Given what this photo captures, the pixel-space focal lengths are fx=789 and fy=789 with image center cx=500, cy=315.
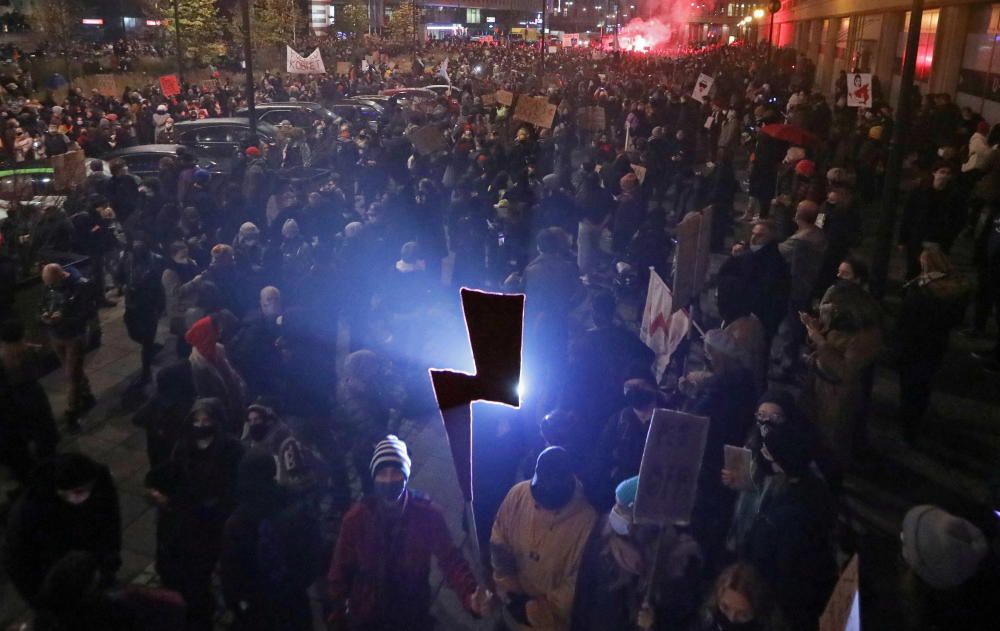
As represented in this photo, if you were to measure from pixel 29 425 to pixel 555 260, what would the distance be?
4253mm

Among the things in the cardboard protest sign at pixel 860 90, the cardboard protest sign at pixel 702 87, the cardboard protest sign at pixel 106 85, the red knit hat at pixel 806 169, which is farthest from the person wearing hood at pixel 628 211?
the cardboard protest sign at pixel 106 85

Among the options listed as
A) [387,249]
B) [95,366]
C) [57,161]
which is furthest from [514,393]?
[57,161]

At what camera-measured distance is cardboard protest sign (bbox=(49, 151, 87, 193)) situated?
11219 mm

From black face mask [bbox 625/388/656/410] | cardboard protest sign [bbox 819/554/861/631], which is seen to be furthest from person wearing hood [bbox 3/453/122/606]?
cardboard protest sign [bbox 819/554/861/631]

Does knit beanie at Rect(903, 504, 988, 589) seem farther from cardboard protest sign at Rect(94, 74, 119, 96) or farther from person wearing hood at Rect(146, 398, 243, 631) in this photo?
cardboard protest sign at Rect(94, 74, 119, 96)

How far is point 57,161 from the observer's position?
11.3 meters

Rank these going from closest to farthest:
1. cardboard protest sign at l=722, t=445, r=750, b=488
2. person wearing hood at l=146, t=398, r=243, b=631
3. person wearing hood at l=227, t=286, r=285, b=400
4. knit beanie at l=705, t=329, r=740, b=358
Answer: cardboard protest sign at l=722, t=445, r=750, b=488 → person wearing hood at l=146, t=398, r=243, b=631 → knit beanie at l=705, t=329, r=740, b=358 → person wearing hood at l=227, t=286, r=285, b=400

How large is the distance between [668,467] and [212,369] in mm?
3244

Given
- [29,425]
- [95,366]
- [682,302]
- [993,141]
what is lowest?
[95,366]

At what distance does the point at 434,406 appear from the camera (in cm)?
752

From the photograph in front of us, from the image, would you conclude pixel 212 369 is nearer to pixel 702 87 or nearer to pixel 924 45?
pixel 702 87

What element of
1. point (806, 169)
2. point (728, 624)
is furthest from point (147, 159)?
point (728, 624)

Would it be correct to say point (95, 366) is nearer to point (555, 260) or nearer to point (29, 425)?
point (29, 425)

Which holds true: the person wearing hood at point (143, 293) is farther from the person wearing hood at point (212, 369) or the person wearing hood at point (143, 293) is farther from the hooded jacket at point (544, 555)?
the hooded jacket at point (544, 555)
